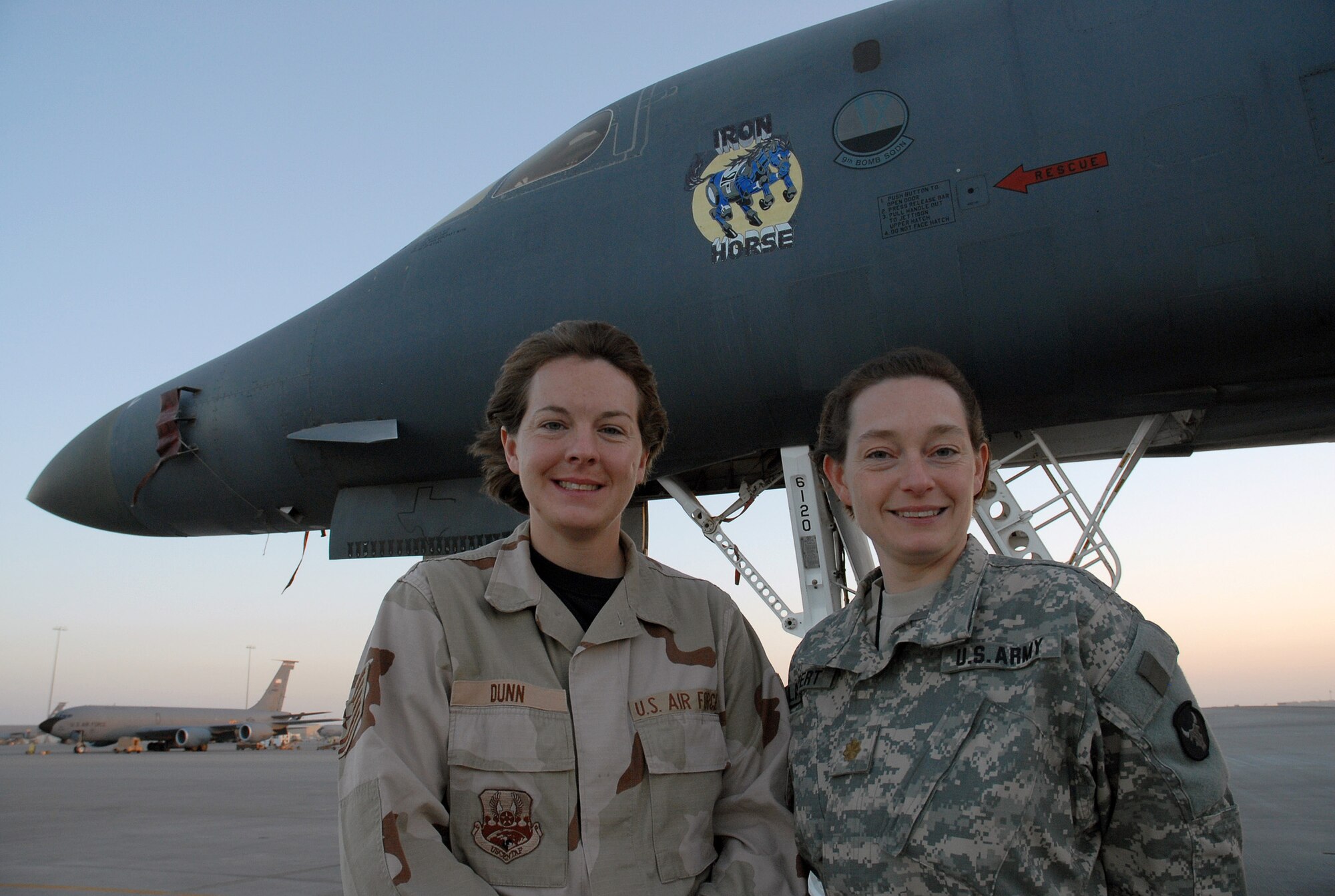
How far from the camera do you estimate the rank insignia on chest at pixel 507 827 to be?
1894 mm

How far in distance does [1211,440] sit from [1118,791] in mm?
5255

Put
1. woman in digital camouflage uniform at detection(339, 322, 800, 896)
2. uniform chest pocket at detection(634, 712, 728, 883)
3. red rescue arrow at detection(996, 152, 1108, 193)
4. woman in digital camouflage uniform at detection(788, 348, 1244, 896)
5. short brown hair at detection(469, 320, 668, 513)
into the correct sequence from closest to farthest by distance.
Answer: woman in digital camouflage uniform at detection(788, 348, 1244, 896), woman in digital camouflage uniform at detection(339, 322, 800, 896), uniform chest pocket at detection(634, 712, 728, 883), short brown hair at detection(469, 320, 668, 513), red rescue arrow at detection(996, 152, 1108, 193)

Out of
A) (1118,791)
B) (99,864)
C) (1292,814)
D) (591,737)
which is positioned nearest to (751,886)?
(591,737)

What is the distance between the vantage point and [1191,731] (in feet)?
5.70

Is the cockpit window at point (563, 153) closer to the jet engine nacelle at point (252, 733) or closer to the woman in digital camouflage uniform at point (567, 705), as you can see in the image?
the woman in digital camouflage uniform at point (567, 705)

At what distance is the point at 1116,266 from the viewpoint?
15.5 ft

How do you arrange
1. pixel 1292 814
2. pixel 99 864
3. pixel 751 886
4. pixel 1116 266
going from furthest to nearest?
1. pixel 1292 814
2. pixel 99 864
3. pixel 1116 266
4. pixel 751 886

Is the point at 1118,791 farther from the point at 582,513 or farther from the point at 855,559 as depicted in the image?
the point at 855,559

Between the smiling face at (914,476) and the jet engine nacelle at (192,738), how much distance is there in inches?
1754

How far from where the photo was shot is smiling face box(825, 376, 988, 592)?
2068 millimetres

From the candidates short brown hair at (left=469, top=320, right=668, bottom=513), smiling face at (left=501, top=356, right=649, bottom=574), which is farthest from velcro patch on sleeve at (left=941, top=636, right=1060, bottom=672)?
short brown hair at (left=469, top=320, right=668, bottom=513)

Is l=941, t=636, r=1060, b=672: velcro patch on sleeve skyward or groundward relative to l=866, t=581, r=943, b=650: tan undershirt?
groundward

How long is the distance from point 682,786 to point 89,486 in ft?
23.8

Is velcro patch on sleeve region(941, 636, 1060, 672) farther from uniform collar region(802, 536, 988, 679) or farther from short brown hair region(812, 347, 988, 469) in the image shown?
short brown hair region(812, 347, 988, 469)
